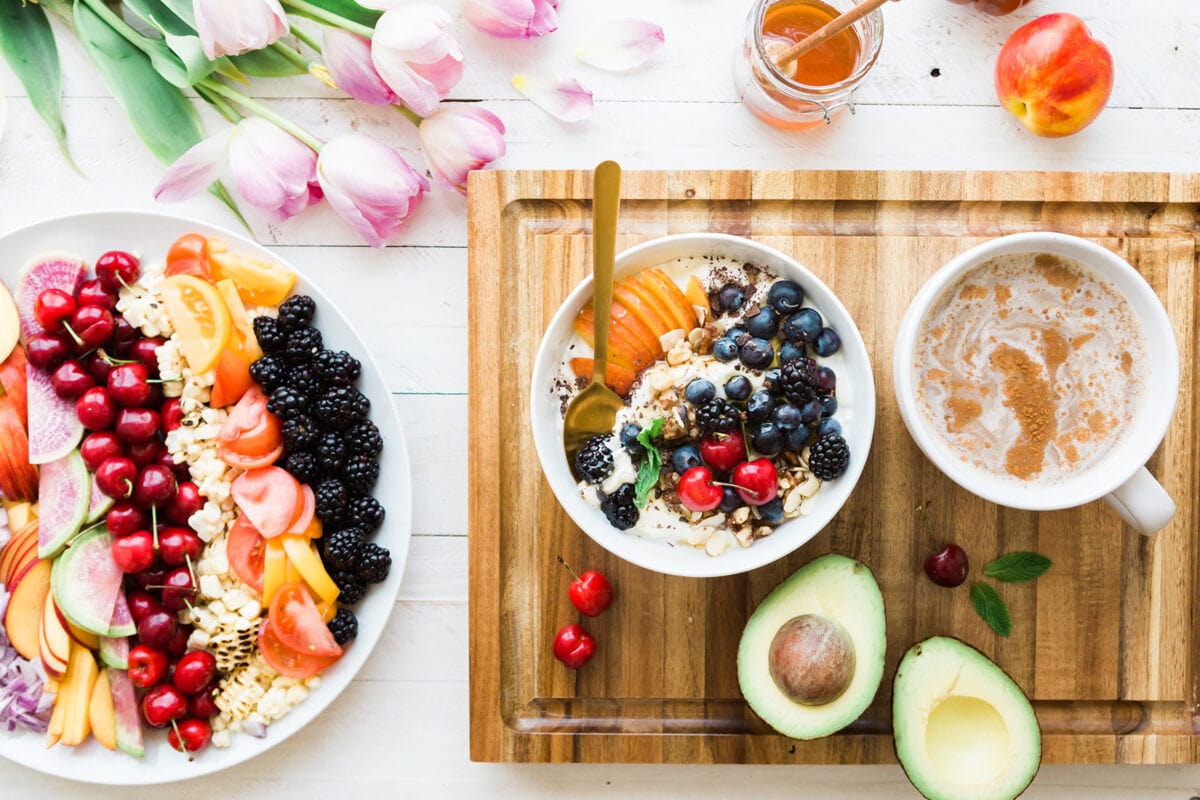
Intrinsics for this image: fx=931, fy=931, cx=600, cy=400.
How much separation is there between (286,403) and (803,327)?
783 mm

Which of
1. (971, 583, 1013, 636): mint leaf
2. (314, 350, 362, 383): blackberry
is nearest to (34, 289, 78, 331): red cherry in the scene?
(314, 350, 362, 383): blackberry

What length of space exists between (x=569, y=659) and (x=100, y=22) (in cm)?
127

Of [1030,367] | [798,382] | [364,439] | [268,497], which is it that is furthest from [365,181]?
[1030,367]

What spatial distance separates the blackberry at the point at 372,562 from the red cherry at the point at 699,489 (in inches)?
20.5

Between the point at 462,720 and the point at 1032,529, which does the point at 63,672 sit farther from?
the point at 1032,529

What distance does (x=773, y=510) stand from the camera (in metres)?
1.25

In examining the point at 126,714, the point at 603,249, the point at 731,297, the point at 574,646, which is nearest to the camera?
the point at 603,249

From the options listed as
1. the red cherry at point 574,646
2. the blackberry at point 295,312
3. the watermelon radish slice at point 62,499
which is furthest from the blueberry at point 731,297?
the watermelon radish slice at point 62,499

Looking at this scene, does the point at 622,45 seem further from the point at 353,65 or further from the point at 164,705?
the point at 164,705

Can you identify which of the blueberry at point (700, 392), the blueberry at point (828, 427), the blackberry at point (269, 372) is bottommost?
the blueberry at point (828, 427)

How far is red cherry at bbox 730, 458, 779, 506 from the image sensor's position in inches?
47.2

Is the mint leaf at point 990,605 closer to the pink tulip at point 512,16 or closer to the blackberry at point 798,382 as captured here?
the blackberry at point 798,382

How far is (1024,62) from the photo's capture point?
4.75 ft

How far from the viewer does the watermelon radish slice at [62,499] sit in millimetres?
1464
